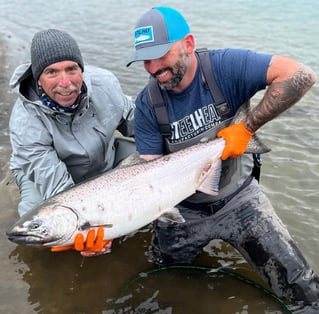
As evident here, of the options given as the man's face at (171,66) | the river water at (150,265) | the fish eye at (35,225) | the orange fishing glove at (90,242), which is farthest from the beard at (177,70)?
the river water at (150,265)

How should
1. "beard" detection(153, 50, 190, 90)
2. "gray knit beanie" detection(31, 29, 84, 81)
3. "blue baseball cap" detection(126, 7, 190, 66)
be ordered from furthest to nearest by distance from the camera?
"gray knit beanie" detection(31, 29, 84, 81) < "beard" detection(153, 50, 190, 90) < "blue baseball cap" detection(126, 7, 190, 66)

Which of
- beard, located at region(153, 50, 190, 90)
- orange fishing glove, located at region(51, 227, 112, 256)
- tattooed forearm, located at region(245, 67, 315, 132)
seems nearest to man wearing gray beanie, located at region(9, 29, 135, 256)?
orange fishing glove, located at region(51, 227, 112, 256)

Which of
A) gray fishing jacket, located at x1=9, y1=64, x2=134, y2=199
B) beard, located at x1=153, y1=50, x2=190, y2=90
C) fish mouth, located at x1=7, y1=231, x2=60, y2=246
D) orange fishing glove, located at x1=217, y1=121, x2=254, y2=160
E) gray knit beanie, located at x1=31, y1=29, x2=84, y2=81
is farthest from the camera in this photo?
gray fishing jacket, located at x1=9, y1=64, x2=134, y2=199

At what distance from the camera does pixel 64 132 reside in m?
4.65

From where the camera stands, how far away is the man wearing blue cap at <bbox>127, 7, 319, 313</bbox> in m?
3.62

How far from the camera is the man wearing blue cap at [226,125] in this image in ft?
11.9

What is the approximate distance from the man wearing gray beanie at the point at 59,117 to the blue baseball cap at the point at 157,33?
0.98 meters

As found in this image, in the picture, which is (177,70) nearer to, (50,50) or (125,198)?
(125,198)

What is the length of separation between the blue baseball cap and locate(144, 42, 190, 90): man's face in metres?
0.08

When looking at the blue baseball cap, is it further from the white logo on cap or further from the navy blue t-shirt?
the navy blue t-shirt

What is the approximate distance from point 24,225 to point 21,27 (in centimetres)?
1374

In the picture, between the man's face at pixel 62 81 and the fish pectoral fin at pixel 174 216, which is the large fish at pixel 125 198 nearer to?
the fish pectoral fin at pixel 174 216

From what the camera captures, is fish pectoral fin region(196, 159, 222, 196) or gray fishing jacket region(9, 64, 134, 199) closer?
fish pectoral fin region(196, 159, 222, 196)

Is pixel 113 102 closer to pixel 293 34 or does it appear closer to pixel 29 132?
pixel 29 132
